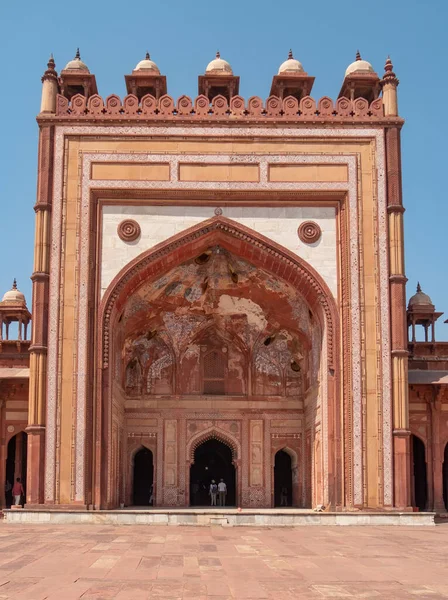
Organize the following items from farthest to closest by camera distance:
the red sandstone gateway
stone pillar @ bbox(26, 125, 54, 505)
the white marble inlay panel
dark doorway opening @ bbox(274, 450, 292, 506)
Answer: dark doorway opening @ bbox(274, 450, 292, 506) < the white marble inlay panel < the red sandstone gateway < stone pillar @ bbox(26, 125, 54, 505)

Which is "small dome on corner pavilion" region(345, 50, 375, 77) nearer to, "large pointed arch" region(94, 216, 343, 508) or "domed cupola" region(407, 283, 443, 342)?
"large pointed arch" region(94, 216, 343, 508)

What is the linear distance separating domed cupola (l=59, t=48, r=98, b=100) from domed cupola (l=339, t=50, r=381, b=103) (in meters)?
4.98

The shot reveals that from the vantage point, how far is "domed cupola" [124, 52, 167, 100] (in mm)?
17234

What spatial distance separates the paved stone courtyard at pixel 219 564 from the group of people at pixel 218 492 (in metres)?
7.80

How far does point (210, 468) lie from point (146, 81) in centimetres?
919

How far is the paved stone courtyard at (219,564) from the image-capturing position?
609cm

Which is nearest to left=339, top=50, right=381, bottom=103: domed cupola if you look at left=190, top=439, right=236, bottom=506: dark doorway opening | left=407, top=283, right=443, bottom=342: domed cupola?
left=407, top=283, right=443, bottom=342: domed cupola

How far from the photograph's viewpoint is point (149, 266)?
50.9 ft

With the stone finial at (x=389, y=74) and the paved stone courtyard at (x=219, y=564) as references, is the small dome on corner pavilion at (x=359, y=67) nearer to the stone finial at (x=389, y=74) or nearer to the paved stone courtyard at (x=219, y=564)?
the stone finial at (x=389, y=74)

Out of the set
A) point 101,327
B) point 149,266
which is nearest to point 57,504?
point 101,327

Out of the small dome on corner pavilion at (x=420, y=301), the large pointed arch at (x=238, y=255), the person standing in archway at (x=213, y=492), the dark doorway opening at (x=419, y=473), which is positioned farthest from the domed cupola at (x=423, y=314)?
the person standing in archway at (x=213, y=492)

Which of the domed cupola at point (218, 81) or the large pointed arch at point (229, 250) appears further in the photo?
the domed cupola at point (218, 81)

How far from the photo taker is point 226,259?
1655 centimetres

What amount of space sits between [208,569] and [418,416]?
10.9 meters
